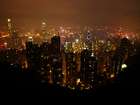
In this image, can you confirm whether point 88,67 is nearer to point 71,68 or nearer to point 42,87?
point 71,68

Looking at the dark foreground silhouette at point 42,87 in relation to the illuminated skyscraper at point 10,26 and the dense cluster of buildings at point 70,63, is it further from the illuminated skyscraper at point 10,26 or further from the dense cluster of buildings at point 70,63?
the illuminated skyscraper at point 10,26

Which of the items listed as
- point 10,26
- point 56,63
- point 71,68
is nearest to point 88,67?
point 71,68

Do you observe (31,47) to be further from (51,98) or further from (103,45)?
(51,98)

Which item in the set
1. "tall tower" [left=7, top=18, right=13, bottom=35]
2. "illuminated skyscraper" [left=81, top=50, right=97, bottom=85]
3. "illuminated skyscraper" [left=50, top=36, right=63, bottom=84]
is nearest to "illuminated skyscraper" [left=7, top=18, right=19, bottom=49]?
"tall tower" [left=7, top=18, right=13, bottom=35]

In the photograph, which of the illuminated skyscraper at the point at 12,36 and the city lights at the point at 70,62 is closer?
the city lights at the point at 70,62

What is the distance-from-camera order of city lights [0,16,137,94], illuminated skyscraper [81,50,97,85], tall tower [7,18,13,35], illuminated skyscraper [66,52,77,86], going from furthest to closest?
tall tower [7,18,13,35] → illuminated skyscraper [66,52,77,86] → illuminated skyscraper [81,50,97,85] → city lights [0,16,137,94]

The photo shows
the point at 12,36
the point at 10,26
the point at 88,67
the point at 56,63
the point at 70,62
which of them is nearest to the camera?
the point at 56,63

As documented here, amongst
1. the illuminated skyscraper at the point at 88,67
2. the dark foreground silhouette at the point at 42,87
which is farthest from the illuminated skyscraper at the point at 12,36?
A: the dark foreground silhouette at the point at 42,87

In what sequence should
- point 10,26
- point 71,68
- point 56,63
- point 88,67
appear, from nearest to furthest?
point 56,63 → point 88,67 → point 71,68 → point 10,26

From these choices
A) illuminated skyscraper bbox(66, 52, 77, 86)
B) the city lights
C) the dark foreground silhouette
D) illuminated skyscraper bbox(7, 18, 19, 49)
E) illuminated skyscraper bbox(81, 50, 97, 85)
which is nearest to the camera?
the dark foreground silhouette

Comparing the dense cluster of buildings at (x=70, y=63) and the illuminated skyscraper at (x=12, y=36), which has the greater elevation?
the illuminated skyscraper at (x=12, y=36)

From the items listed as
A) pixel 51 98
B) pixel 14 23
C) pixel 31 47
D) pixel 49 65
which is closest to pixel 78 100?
pixel 51 98

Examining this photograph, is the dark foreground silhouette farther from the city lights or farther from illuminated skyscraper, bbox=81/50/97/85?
illuminated skyscraper, bbox=81/50/97/85
